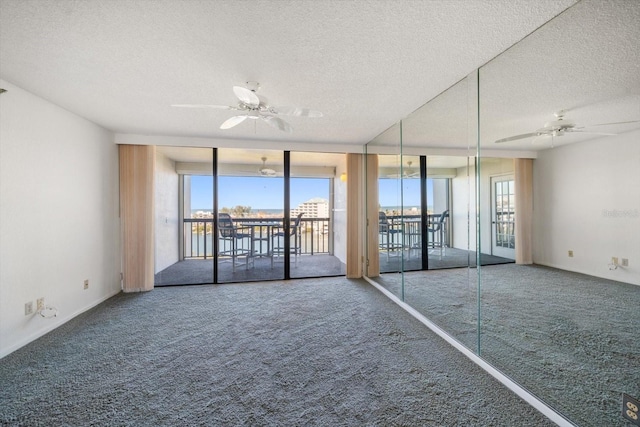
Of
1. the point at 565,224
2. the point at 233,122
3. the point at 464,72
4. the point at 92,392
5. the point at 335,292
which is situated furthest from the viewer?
the point at 335,292

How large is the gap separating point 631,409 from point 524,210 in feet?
3.63

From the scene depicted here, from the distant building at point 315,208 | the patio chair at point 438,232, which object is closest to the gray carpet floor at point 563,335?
the patio chair at point 438,232

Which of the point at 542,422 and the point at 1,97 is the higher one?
the point at 1,97

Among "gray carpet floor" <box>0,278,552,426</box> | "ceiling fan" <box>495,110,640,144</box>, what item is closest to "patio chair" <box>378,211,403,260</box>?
"gray carpet floor" <box>0,278,552,426</box>

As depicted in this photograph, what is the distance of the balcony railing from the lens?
15.9ft

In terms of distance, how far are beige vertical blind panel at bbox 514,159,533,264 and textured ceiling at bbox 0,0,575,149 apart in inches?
32.7

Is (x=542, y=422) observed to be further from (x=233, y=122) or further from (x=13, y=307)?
(x=13, y=307)

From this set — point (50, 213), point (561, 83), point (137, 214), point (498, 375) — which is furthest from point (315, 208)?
point (561, 83)

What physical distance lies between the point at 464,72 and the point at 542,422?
2.36m

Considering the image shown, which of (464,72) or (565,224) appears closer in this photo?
(565,224)

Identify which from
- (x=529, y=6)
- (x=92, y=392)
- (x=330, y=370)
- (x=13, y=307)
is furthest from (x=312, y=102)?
(x=13, y=307)

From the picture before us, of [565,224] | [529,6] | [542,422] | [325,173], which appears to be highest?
[529,6]

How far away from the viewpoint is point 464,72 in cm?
212

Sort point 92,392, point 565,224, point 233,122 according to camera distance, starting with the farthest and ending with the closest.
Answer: point 233,122 → point 92,392 → point 565,224
